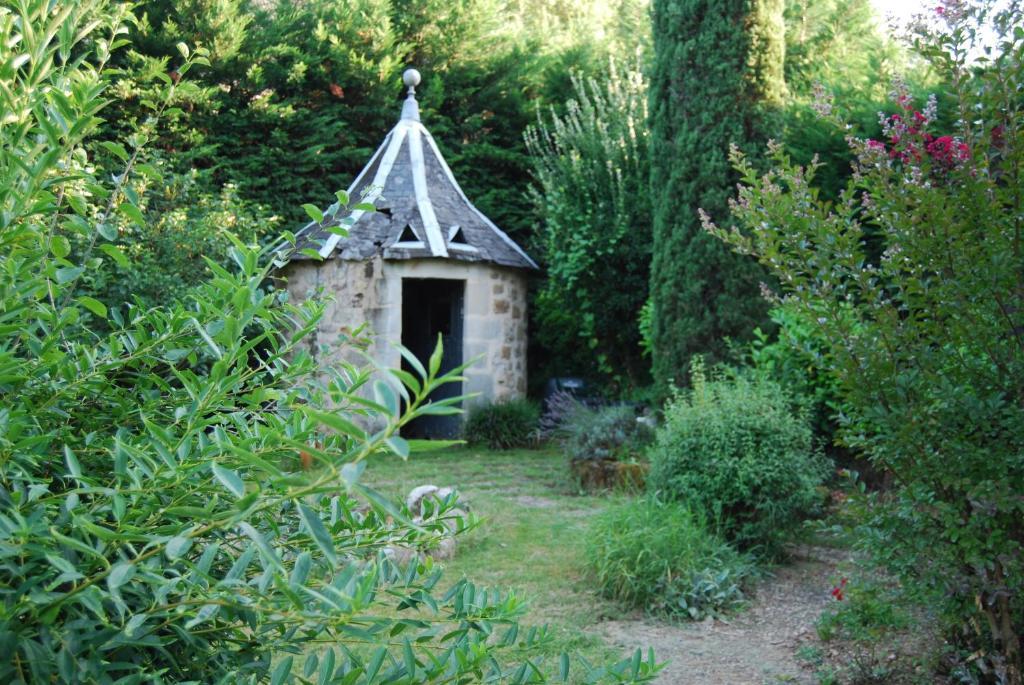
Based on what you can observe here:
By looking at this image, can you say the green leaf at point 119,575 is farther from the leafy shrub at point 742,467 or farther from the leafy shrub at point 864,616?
the leafy shrub at point 742,467

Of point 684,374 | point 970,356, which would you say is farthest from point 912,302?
point 684,374

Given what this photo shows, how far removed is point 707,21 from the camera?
762 centimetres

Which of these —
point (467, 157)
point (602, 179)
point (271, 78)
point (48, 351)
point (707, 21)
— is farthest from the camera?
point (467, 157)

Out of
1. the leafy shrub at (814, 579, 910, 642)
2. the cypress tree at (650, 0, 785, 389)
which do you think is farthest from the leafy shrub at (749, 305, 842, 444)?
the leafy shrub at (814, 579, 910, 642)

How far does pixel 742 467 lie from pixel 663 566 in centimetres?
93

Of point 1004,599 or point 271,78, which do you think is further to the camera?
point 271,78

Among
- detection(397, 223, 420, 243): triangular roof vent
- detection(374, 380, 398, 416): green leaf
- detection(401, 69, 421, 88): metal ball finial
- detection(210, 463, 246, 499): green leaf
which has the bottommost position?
detection(210, 463, 246, 499): green leaf

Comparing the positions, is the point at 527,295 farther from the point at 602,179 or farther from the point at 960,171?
the point at 960,171

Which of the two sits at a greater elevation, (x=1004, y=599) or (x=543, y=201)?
(x=543, y=201)

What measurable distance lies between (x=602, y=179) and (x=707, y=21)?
2208mm

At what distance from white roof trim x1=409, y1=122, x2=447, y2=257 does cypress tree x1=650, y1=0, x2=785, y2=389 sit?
2.43 metres

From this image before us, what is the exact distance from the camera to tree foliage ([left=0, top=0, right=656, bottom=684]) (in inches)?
37.0

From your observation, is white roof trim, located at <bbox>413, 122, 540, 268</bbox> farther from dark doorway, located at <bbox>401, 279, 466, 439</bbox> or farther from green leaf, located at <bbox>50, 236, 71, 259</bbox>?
green leaf, located at <bbox>50, 236, 71, 259</bbox>

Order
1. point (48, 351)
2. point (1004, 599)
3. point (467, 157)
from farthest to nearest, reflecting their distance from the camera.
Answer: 1. point (467, 157)
2. point (1004, 599)
3. point (48, 351)
